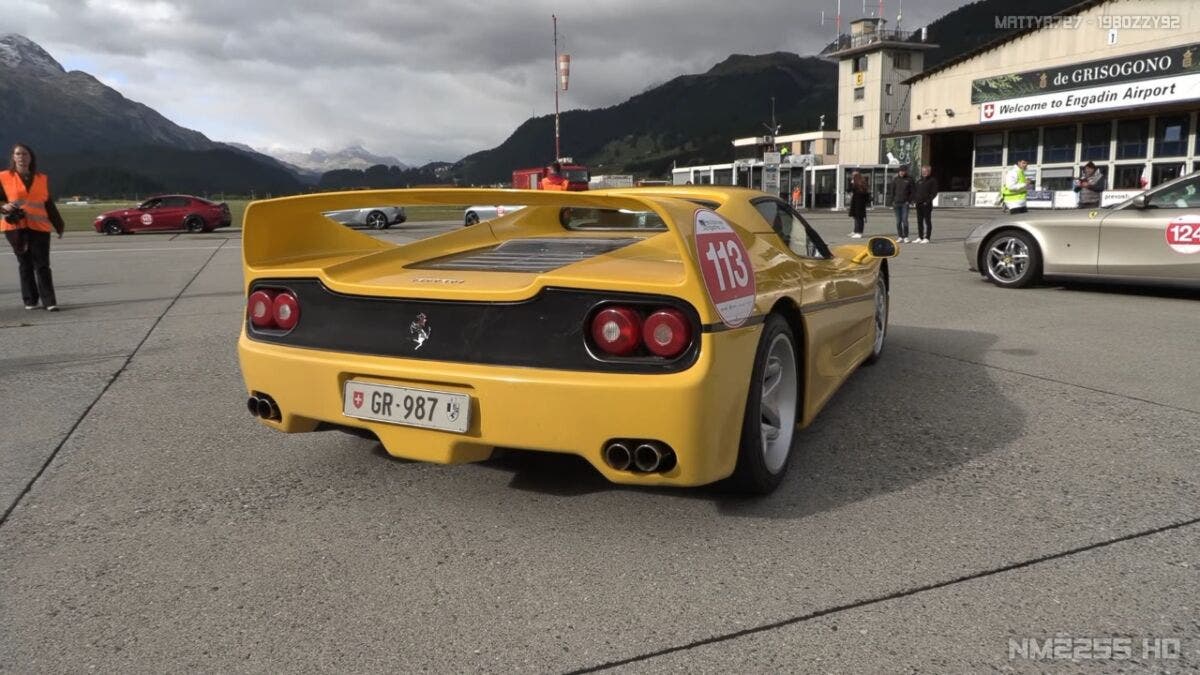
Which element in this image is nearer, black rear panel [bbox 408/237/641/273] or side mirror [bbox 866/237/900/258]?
black rear panel [bbox 408/237/641/273]

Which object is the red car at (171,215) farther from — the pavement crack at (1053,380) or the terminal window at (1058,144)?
the terminal window at (1058,144)

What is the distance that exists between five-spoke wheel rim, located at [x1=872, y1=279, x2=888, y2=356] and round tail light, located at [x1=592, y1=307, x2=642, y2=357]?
9.75 feet

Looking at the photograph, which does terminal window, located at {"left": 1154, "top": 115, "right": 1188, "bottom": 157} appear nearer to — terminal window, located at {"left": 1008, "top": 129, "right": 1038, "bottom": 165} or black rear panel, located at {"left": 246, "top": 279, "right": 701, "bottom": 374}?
terminal window, located at {"left": 1008, "top": 129, "right": 1038, "bottom": 165}

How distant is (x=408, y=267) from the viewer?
128 inches

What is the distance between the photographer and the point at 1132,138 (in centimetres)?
3312

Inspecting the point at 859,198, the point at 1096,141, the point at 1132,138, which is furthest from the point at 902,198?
the point at 1096,141

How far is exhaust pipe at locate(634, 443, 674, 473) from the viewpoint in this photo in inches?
97.7

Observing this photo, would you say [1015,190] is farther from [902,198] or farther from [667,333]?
[667,333]

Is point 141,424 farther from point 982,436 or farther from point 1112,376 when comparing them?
point 1112,376

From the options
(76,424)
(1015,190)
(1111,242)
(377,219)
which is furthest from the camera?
(377,219)

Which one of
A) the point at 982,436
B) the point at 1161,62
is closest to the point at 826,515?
the point at 982,436

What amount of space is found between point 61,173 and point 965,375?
21610cm

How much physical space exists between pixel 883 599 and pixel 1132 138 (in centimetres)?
3834

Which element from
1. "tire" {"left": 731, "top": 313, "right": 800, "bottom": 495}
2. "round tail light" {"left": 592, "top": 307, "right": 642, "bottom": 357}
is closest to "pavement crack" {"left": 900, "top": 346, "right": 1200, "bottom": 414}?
"tire" {"left": 731, "top": 313, "right": 800, "bottom": 495}
